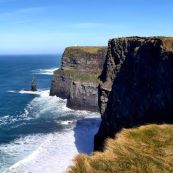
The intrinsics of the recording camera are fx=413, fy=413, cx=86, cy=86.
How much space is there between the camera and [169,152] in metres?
17.6

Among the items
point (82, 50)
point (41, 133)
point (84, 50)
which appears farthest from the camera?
point (82, 50)

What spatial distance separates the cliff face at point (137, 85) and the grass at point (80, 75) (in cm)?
3338

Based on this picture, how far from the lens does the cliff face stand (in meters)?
38.2

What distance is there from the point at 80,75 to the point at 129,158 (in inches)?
3235

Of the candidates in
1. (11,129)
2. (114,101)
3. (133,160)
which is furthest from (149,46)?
(11,129)

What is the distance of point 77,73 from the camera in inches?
3942

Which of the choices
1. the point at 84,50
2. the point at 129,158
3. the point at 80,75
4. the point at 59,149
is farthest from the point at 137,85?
the point at 84,50

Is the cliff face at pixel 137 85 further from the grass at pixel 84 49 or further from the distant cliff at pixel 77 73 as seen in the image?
the grass at pixel 84 49

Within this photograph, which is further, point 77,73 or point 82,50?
point 82,50

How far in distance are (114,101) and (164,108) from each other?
12.8 m

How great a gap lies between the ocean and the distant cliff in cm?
309

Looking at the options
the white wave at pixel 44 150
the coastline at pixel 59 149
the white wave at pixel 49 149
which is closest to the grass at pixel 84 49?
the white wave at pixel 44 150

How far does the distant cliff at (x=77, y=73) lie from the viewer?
295 feet

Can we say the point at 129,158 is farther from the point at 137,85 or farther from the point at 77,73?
the point at 77,73
